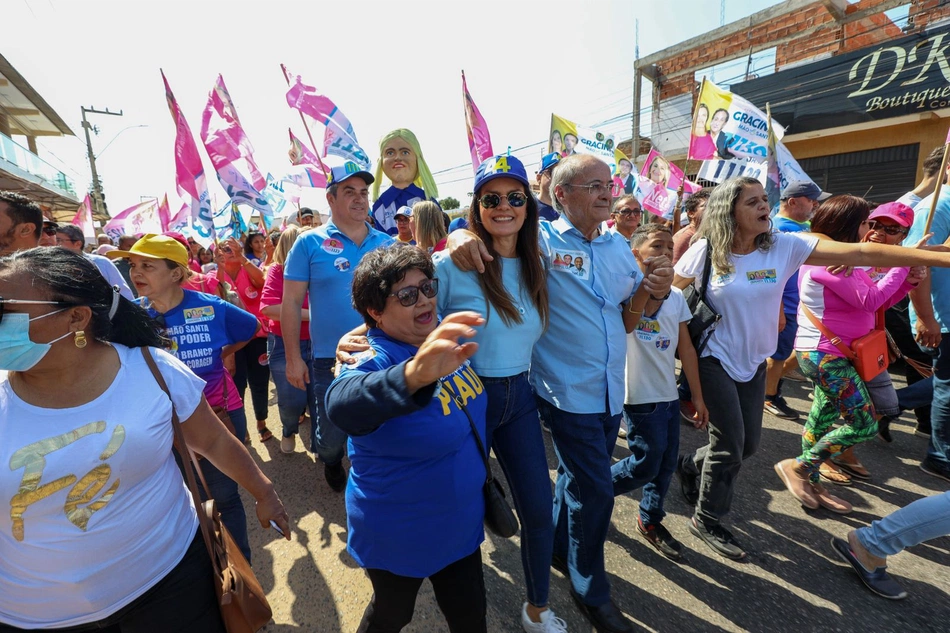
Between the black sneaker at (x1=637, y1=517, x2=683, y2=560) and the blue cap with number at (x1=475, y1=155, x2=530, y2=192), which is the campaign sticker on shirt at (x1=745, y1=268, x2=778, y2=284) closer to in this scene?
the blue cap with number at (x1=475, y1=155, x2=530, y2=192)

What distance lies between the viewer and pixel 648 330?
273 centimetres

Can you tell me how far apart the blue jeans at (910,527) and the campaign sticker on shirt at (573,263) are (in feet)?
6.33

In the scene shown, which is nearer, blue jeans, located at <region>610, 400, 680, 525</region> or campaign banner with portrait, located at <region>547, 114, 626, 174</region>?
blue jeans, located at <region>610, 400, 680, 525</region>

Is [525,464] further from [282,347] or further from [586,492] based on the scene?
[282,347]

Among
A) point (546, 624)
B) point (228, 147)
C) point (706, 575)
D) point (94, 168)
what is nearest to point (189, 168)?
point (228, 147)

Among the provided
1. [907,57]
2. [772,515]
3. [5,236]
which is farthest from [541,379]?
[907,57]

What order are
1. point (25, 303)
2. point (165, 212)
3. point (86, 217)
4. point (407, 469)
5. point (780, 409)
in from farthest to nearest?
point (165, 212) < point (86, 217) < point (780, 409) < point (407, 469) < point (25, 303)

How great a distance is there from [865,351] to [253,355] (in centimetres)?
496

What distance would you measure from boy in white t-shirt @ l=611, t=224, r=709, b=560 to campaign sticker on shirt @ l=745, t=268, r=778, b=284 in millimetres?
365

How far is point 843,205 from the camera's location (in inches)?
125

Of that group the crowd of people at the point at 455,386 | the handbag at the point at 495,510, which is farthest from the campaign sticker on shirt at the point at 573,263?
the handbag at the point at 495,510

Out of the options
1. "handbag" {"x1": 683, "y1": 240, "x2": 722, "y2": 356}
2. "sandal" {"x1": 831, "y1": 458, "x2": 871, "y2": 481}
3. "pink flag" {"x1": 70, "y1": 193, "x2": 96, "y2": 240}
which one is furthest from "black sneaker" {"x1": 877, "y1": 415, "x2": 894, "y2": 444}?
"pink flag" {"x1": 70, "y1": 193, "x2": 96, "y2": 240}

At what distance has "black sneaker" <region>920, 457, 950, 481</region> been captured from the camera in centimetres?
346

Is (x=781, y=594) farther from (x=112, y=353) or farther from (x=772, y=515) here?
(x=112, y=353)
